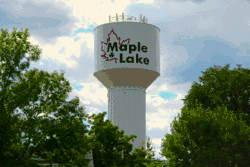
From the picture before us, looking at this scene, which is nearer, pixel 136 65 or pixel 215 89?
pixel 215 89

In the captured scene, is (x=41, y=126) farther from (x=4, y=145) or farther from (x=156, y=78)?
(x=156, y=78)

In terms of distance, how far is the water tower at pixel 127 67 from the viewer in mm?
34500

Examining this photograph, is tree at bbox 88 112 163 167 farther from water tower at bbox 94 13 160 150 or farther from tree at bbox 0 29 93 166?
tree at bbox 0 29 93 166

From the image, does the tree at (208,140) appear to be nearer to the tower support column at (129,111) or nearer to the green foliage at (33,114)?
the tower support column at (129,111)

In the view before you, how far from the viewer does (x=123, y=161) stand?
31.9 meters

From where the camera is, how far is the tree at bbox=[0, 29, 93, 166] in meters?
18.3

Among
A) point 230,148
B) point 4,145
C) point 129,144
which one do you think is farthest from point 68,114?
point 129,144

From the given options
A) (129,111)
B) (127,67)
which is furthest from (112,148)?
(127,67)

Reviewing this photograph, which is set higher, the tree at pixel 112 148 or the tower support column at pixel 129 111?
the tower support column at pixel 129 111

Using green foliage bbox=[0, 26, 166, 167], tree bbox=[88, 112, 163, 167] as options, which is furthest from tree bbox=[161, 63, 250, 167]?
green foliage bbox=[0, 26, 166, 167]

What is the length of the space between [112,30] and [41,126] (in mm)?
18252

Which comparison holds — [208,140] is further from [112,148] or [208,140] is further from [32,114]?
[32,114]

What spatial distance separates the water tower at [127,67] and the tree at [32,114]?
14.1 metres

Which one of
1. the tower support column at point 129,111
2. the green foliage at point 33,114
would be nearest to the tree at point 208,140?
Answer: the tower support column at point 129,111
